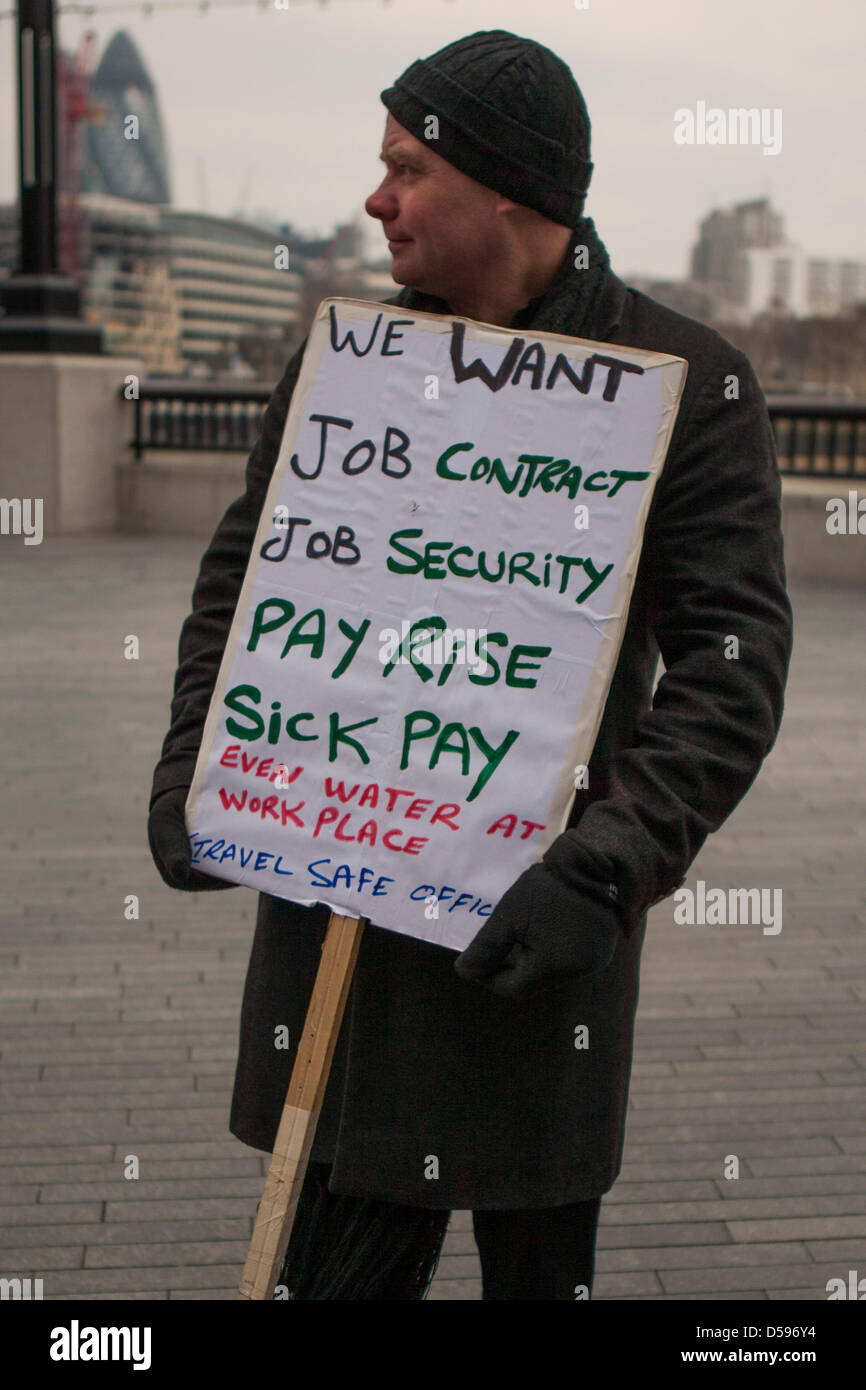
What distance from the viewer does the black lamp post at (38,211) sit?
1391 centimetres

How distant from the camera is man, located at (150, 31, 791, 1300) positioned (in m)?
1.92

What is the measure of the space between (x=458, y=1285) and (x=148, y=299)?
146 metres

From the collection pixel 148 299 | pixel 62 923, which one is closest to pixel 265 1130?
pixel 62 923

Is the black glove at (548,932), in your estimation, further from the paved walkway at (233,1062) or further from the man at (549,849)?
the paved walkway at (233,1062)

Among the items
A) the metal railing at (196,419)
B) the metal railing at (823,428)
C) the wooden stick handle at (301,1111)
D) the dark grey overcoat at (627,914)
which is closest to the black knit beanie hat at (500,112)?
the dark grey overcoat at (627,914)

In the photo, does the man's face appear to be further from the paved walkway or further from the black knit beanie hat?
the paved walkway

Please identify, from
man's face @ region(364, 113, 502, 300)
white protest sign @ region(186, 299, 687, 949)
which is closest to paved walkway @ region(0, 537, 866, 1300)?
white protest sign @ region(186, 299, 687, 949)

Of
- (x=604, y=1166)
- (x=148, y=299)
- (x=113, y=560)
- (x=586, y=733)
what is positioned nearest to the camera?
(x=586, y=733)

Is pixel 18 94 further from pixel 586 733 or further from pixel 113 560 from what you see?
pixel 586 733

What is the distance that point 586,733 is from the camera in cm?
200

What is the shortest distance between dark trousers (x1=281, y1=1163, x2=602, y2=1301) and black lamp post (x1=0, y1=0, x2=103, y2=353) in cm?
A: 1271

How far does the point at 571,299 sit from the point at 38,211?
12.9 metres

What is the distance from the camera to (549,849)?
6.33 feet
